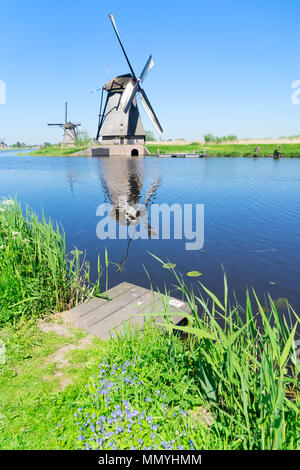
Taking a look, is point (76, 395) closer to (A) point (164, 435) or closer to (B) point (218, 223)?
(A) point (164, 435)

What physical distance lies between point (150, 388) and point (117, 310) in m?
1.71

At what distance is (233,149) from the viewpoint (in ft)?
147

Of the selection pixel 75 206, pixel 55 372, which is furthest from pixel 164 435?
pixel 75 206

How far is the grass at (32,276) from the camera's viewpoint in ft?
13.0

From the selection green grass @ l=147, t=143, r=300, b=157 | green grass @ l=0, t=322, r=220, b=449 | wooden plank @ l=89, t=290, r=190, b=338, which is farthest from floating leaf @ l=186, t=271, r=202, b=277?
green grass @ l=147, t=143, r=300, b=157

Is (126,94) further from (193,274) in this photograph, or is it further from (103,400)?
→ (103,400)

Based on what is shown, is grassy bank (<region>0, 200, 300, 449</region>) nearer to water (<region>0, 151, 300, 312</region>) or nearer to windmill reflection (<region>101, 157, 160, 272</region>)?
water (<region>0, 151, 300, 312</region>)

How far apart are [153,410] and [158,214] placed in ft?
31.4

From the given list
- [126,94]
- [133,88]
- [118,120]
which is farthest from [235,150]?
[118,120]

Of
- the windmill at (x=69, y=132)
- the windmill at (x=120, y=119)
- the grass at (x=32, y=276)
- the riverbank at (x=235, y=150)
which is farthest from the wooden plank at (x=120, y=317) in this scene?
the windmill at (x=69, y=132)

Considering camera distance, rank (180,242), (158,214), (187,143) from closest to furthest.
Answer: (180,242) < (158,214) < (187,143)

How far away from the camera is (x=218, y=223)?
401 inches

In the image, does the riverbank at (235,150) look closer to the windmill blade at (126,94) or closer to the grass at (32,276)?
the windmill blade at (126,94)

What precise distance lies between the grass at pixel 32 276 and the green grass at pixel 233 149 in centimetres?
4107
